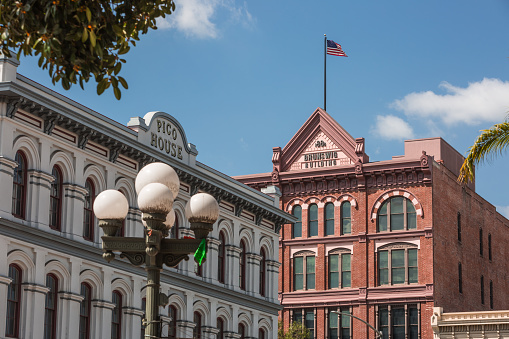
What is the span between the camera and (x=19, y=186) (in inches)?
1257

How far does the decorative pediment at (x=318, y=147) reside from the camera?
209ft

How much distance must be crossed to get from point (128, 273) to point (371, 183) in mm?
28052

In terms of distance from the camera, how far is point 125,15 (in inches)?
415

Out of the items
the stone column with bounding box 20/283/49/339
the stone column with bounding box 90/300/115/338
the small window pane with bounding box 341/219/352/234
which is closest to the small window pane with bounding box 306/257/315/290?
the small window pane with bounding box 341/219/352/234

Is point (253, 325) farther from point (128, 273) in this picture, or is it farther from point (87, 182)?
point (87, 182)

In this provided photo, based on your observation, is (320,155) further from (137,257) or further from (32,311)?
(137,257)

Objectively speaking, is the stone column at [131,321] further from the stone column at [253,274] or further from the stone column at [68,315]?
the stone column at [253,274]

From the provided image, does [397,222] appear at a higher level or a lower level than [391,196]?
lower

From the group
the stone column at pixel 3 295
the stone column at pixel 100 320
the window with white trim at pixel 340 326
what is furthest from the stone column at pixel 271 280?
the stone column at pixel 3 295

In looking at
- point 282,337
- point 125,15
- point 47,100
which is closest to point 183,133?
point 47,100

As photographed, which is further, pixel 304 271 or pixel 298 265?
pixel 298 265

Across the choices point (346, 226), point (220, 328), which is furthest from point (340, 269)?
point (220, 328)

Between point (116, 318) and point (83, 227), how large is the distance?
3.92m

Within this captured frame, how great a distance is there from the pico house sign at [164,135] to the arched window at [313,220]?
22.8 metres
